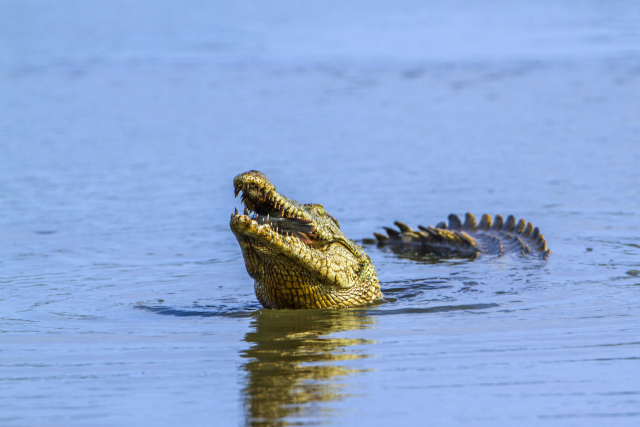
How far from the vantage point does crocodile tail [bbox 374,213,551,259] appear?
27.9 feet

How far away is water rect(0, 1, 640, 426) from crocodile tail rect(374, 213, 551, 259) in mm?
276

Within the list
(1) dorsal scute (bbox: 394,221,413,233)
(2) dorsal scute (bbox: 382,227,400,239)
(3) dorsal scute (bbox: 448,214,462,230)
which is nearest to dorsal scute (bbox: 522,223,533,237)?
(3) dorsal scute (bbox: 448,214,462,230)

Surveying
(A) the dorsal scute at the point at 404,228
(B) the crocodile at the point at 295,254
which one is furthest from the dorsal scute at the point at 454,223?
(B) the crocodile at the point at 295,254

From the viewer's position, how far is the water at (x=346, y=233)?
12.6ft

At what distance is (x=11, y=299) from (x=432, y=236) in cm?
463

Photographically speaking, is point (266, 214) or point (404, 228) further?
point (404, 228)

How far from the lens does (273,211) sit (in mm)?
5273

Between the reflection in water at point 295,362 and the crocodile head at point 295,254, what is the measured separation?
0.15 m

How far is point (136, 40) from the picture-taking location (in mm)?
38875

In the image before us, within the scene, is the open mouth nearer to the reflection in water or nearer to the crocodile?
the crocodile

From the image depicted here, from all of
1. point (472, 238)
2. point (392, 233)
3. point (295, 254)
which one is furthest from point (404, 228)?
point (295, 254)

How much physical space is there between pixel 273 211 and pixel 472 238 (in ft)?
13.6

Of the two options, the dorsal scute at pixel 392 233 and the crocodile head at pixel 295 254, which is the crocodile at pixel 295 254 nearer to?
the crocodile head at pixel 295 254

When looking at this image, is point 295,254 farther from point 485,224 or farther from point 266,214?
point 485,224
